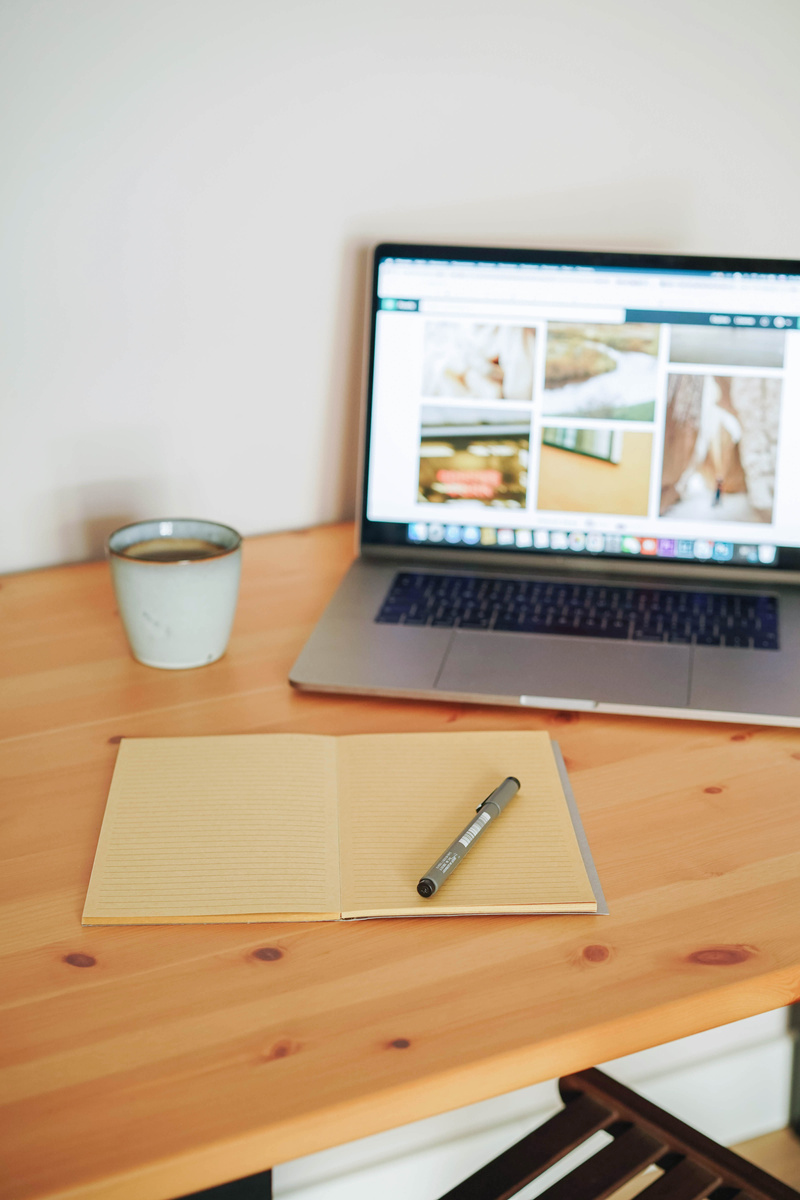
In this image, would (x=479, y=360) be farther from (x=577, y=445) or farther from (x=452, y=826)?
(x=452, y=826)

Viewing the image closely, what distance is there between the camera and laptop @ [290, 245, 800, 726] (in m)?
0.88

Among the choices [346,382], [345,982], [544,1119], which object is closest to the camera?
[345,982]

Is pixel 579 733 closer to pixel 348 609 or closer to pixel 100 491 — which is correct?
pixel 348 609

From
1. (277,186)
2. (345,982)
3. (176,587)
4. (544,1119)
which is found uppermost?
(277,186)

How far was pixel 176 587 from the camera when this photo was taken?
746 mm

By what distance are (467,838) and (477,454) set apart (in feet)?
1.53

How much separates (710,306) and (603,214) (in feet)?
0.76

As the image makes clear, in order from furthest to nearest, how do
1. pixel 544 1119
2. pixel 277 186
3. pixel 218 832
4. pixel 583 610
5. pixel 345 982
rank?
pixel 544 1119, pixel 277 186, pixel 583 610, pixel 218 832, pixel 345 982

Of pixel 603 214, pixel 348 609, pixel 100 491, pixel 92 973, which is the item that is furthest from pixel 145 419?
pixel 92 973

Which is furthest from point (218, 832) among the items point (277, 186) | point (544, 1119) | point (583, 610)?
point (544, 1119)

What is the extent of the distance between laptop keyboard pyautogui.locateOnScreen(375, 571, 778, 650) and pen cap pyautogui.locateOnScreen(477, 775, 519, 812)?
227 millimetres

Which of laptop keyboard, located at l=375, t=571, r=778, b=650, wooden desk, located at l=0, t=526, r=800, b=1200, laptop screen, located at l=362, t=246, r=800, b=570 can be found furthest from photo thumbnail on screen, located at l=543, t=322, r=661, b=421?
wooden desk, located at l=0, t=526, r=800, b=1200

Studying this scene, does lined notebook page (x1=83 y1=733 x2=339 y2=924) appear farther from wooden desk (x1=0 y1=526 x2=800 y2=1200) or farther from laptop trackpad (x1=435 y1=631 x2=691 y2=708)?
laptop trackpad (x1=435 y1=631 x2=691 y2=708)

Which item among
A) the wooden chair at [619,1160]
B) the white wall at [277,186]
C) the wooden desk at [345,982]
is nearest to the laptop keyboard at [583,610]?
the wooden desk at [345,982]
